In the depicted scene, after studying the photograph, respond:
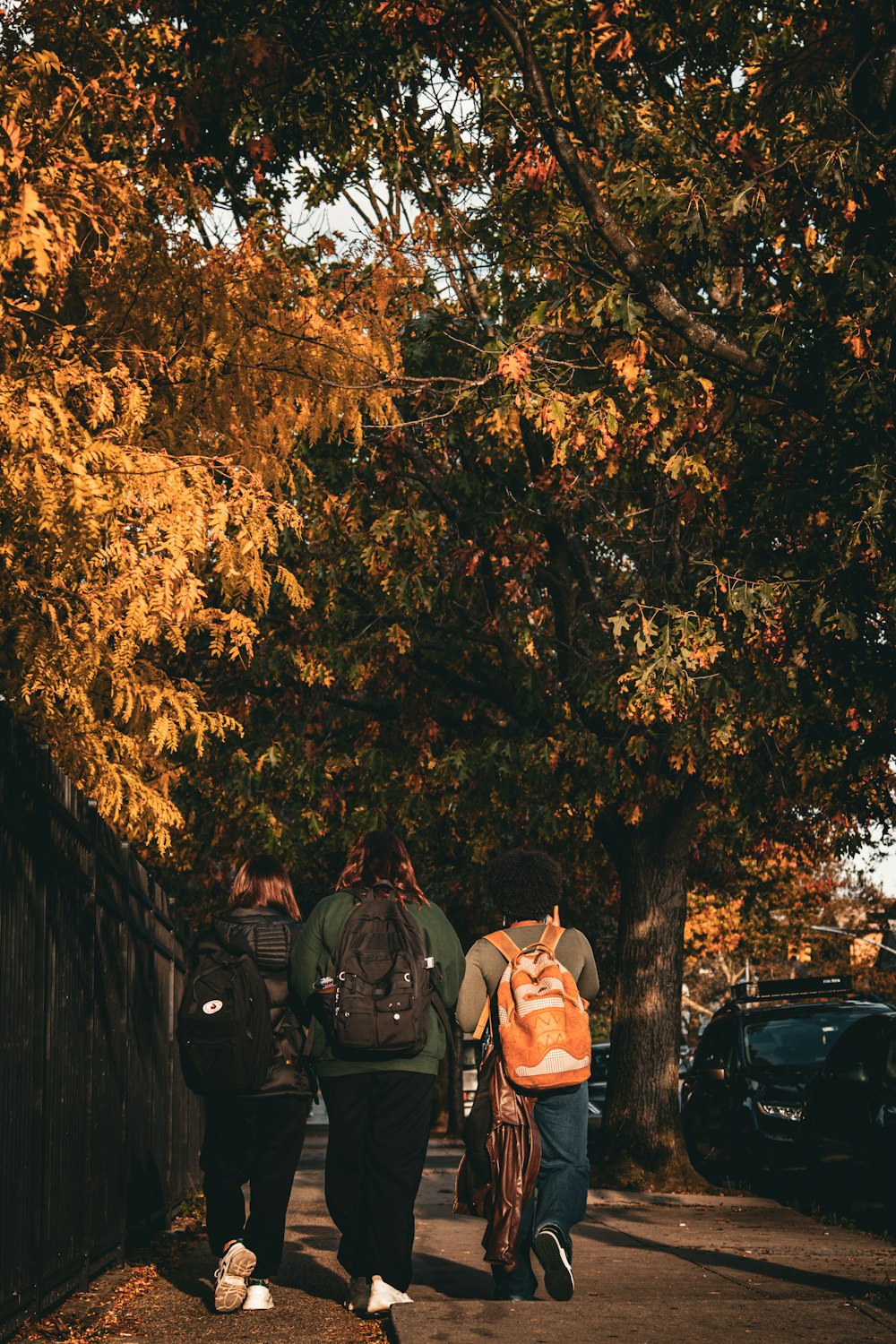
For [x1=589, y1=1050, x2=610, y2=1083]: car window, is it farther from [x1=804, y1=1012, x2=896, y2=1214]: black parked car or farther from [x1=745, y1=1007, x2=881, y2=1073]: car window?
[x1=804, y1=1012, x2=896, y2=1214]: black parked car

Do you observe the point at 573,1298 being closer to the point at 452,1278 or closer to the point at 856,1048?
the point at 452,1278

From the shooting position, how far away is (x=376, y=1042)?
5902mm

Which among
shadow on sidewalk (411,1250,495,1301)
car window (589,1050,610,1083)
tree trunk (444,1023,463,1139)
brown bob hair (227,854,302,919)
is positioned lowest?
tree trunk (444,1023,463,1139)

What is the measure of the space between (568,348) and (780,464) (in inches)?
147

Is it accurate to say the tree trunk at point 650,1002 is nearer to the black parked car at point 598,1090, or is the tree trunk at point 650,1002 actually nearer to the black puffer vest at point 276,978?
the black parked car at point 598,1090

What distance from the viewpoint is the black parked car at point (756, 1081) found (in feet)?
51.2

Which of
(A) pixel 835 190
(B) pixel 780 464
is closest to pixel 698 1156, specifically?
(B) pixel 780 464

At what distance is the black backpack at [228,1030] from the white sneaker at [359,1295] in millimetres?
831

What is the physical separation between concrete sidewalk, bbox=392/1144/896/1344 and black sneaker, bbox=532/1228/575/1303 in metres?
0.09

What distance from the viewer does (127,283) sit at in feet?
27.9

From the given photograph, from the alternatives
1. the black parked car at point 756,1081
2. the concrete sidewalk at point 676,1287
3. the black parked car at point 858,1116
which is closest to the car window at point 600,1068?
the black parked car at point 756,1081

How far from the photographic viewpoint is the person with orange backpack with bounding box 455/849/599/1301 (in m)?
5.98

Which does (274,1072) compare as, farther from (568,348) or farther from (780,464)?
(568,348)

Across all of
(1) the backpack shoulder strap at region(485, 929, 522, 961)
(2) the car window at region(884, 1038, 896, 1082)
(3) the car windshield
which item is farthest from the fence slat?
(3) the car windshield
